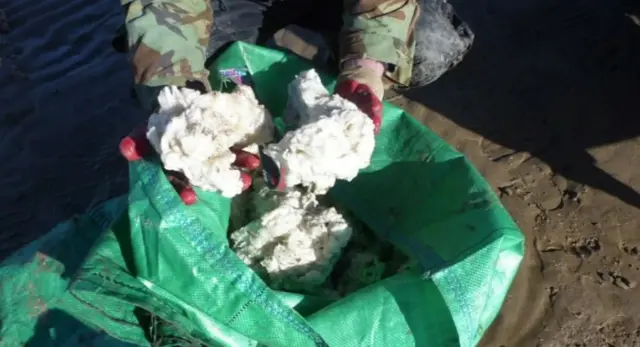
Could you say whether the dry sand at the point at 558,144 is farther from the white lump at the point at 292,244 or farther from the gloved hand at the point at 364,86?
the gloved hand at the point at 364,86

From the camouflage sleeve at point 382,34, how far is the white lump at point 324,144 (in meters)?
0.27

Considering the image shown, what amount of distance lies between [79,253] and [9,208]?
0.81 metres

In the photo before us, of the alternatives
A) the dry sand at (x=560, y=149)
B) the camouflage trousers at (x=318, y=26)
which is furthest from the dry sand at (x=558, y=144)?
the camouflage trousers at (x=318, y=26)

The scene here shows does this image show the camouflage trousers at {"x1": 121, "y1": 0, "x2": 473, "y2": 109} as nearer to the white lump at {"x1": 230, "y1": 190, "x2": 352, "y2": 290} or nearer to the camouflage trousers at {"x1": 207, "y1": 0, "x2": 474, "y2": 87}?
the camouflage trousers at {"x1": 207, "y1": 0, "x2": 474, "y2": 87}

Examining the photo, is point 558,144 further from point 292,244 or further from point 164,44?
point 164,44

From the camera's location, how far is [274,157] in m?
1.32

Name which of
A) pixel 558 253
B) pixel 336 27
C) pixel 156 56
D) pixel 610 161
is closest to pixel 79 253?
pixel 156 56

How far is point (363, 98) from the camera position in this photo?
1.44 m

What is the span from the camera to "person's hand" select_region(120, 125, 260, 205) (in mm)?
1345

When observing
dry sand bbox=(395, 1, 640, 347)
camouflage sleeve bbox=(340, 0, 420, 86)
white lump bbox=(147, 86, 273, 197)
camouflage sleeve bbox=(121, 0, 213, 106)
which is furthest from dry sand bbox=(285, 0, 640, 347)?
white lump bbox=(147, 86, 273, 197)

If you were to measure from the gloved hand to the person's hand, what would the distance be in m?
0.23

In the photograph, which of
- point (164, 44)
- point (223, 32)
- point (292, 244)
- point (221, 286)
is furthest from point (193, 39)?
point (221, 286)

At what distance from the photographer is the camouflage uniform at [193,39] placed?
5.19 feet

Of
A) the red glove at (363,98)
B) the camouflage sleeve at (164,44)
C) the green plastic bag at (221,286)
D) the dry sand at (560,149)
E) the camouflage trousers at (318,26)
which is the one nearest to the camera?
the green plastic bag at (221,286)
